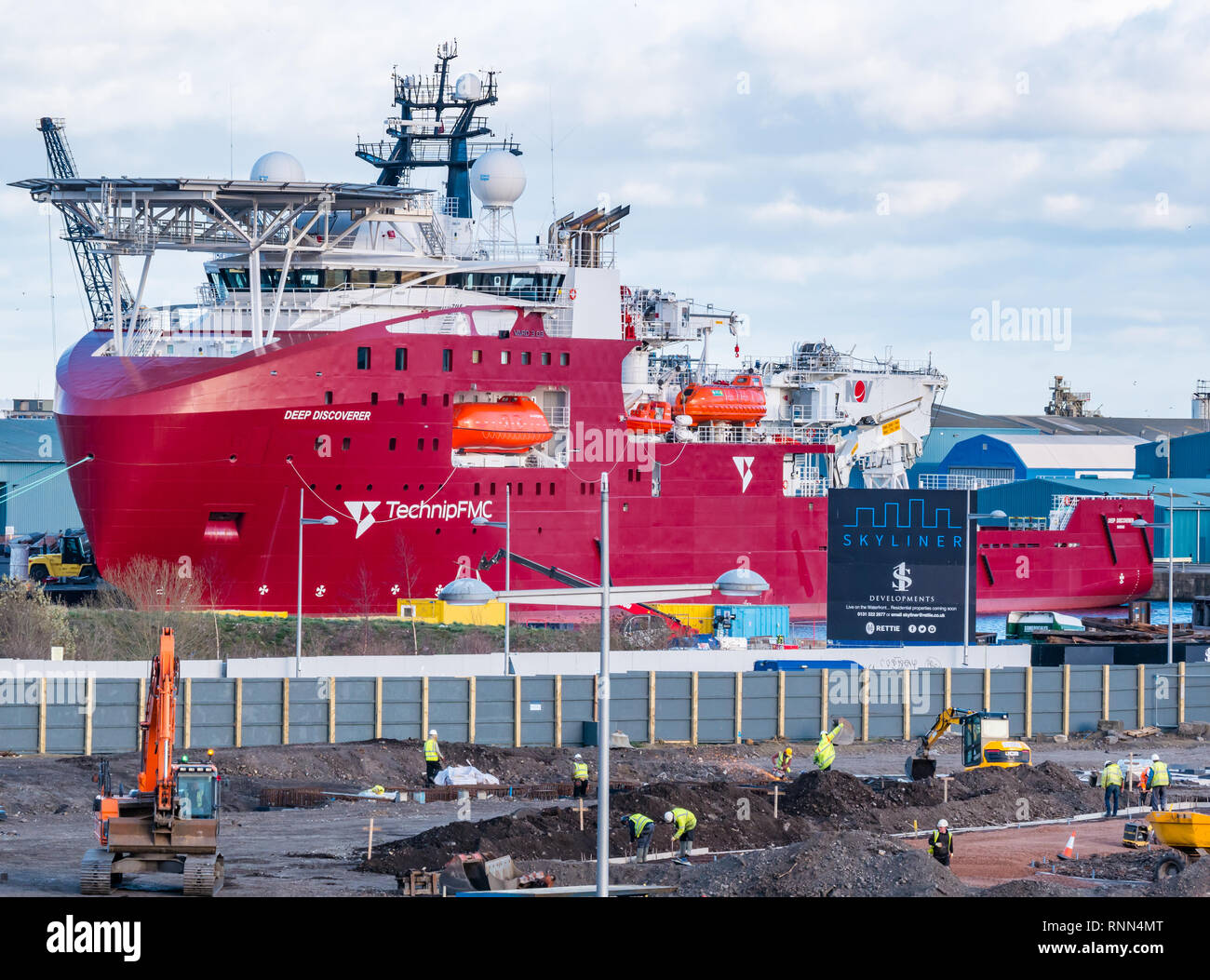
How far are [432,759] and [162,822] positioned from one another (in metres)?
13.2

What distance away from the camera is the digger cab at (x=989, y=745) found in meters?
37.1

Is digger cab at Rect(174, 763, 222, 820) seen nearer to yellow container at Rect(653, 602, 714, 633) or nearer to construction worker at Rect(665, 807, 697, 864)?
construction worker at Rect(665, 807, 697, 864)

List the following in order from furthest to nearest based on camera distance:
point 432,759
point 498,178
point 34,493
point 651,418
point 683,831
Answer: point 34,493
point 651,418
point 498,178
point 432,759
point 683,831

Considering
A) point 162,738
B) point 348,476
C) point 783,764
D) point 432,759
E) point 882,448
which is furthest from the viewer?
point 882,448

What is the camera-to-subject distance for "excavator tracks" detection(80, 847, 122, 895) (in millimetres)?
22344

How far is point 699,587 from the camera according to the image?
18.6 meters

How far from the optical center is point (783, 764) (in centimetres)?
3753

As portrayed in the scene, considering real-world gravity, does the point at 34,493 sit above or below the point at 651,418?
below

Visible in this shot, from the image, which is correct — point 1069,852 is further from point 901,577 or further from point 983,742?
point 901,577

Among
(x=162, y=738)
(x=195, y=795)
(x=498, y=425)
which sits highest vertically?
(x=498, y=425)

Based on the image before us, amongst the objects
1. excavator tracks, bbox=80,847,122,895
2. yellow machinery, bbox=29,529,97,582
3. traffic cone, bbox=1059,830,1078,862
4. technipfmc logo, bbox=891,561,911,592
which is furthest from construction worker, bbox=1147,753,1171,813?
yellow machinery, bbox=29,529,97,582

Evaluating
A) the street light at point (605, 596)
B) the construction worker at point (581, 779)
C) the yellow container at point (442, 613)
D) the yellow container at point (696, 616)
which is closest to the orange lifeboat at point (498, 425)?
the yellow container at point (442, 613)

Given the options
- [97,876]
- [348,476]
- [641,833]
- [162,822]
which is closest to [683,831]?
[641,833]

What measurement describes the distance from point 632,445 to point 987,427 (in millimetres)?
80731
